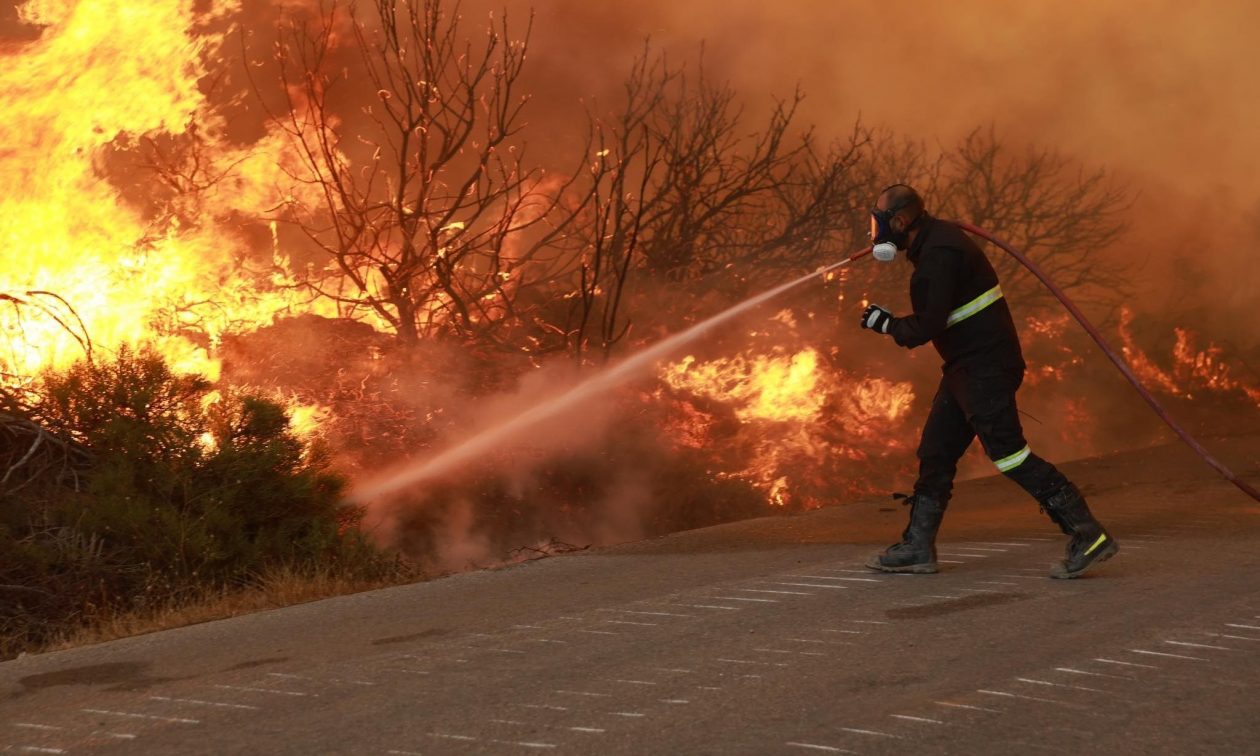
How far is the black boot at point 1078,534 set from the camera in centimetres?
619

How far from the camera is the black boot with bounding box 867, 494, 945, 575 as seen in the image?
650 cm

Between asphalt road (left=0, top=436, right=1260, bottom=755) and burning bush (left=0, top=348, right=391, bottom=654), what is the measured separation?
47.4 inches

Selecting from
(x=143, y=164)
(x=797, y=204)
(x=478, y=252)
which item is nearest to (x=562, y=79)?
(x=797, y=204)

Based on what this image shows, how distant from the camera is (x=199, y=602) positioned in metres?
6.68

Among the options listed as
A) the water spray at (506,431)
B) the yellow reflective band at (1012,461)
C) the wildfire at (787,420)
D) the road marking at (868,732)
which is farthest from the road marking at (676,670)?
the wildfire at (787,420)

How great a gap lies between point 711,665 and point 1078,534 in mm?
2124

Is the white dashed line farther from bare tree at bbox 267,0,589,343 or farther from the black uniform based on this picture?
bare tree at bbox 267,0,589,343

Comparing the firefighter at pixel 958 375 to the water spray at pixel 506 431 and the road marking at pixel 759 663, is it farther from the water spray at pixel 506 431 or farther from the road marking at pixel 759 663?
the water spray at pixel 506 431

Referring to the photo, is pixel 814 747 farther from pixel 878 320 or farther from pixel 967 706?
pixel 878 320

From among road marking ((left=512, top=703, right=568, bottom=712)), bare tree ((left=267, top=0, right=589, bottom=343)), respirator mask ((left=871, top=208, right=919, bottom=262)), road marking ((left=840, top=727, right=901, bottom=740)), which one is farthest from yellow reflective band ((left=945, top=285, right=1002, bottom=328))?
bare tree ((left=267, top=0, right=589, bottom=343))

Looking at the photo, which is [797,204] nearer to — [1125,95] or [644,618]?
[1125,95]

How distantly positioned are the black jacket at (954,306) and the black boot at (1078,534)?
0.61 metres

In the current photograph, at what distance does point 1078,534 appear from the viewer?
621cm

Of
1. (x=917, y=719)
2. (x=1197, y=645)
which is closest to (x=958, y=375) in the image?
(x=1197, y=645)
